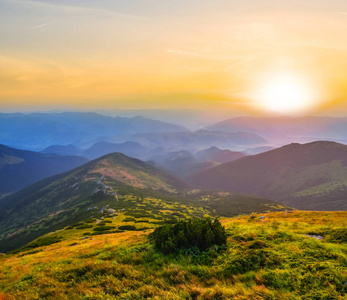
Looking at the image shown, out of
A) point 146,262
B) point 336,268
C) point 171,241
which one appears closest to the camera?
point 336,268

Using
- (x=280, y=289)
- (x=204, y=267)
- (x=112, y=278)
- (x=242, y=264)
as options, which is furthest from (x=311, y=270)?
(x=112, y=278)

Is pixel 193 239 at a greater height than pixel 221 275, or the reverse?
pixel 193 239

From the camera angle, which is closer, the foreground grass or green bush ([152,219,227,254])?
the foreground grass

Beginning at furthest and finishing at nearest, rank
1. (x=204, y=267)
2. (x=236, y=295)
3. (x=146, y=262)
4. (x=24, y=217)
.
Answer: (x=24, y=217) → (x=146, y=262) → (x=204, y=267) → (x=236, y=295)

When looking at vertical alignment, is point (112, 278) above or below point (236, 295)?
below

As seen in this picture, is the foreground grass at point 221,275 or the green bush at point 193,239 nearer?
the foreground grass at point 221,275

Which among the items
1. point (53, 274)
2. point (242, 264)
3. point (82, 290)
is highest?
point (242, 264)

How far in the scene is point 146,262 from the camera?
12797mm

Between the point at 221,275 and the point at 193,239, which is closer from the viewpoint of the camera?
the point at 221,275

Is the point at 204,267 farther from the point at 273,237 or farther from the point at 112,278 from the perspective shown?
the point at 273,237

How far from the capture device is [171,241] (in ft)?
45.1

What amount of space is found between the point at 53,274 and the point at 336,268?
18128 millimetres

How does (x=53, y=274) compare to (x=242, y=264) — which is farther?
(x=53, y=274)

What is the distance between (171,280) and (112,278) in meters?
3.60
